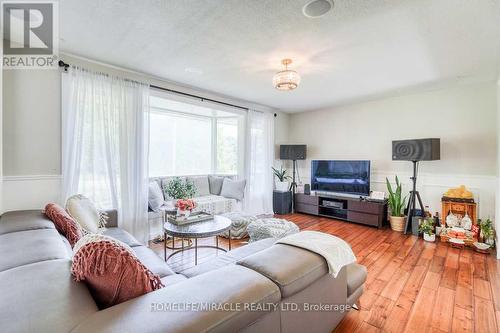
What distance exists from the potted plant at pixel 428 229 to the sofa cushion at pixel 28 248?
4197 millimetres

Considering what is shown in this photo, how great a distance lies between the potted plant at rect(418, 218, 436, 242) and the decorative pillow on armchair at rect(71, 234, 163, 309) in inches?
154

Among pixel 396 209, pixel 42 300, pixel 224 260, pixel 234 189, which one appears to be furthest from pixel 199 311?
pixel 396 209

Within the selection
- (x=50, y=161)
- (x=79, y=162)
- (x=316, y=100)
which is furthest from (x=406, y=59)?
(x=50, y=161)

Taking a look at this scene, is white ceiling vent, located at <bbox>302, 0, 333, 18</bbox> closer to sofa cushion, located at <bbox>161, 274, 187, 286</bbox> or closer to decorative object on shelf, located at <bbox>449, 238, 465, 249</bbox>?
sofa cushion, located at <bbox>161, 274, 187, 286</bbox>

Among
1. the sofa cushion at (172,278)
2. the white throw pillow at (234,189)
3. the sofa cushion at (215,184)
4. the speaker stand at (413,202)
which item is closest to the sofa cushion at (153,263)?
the sofa cushion at (172,278)

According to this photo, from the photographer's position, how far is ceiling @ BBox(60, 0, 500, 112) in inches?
71.5

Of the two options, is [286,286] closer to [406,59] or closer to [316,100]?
[406,59]

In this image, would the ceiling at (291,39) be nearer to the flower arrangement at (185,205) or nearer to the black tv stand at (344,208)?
the flower arrangement at (185,205)

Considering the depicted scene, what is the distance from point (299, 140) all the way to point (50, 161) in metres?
4.58

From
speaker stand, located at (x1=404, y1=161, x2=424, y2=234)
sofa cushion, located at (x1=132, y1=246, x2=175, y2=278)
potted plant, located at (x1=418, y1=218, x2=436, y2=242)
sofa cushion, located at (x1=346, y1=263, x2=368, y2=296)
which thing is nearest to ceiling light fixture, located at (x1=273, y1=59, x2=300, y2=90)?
sofa cushion, located at (x1=346, y1=263, x2=368, y2=296)

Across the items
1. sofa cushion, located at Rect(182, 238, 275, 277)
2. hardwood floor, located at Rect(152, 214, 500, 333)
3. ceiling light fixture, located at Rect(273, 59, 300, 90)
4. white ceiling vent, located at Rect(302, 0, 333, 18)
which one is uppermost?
white ceiling vent, located at Rect(302, 0, 333, 18)

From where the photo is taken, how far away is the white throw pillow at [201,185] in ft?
15.0

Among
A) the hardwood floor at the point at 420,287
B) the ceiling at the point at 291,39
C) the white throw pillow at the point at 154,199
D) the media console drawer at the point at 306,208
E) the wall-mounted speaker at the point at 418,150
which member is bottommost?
the hardwood floor at the point at 420,287

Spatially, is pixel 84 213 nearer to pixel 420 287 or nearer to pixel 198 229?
pixel 198 229
